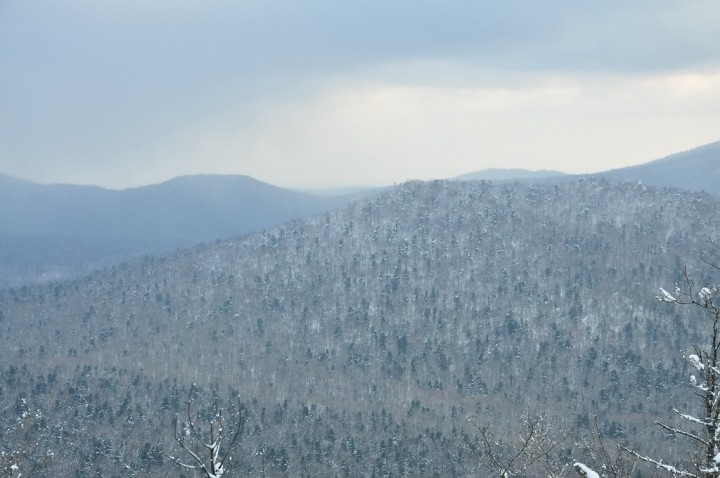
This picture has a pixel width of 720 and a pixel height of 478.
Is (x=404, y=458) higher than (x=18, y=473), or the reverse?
(x=18, y=473)

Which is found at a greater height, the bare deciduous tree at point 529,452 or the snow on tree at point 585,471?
the snow on tree at point 585,471

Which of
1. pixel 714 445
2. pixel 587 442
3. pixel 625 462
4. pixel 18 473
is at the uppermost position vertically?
pixel 714 445

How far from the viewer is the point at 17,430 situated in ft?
641

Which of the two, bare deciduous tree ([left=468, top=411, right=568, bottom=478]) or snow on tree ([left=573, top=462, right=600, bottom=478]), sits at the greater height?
snow on tree ([left=573, top=462, right=600, bottom=478])

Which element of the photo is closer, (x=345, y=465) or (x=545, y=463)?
(x=545, y=463)

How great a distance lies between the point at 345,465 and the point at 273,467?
71.4ft

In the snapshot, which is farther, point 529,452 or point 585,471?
point 529,452

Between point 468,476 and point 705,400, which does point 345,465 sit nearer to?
point 468,476

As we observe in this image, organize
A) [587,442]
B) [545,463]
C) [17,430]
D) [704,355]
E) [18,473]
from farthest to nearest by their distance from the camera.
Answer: [17,430], [18,473], [545,463], [587,442], [704,355]

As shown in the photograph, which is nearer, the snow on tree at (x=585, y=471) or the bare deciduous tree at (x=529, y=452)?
the snow on tree at (x=585, y=471)

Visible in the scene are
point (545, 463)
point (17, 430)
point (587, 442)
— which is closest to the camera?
point (587, 442)

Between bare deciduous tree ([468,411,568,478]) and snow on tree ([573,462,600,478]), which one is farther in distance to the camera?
bare deciduous tree ([468,411,568,478])

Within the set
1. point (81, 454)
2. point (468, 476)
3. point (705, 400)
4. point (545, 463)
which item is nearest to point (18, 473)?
point (545, 463)

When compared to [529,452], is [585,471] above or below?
above
